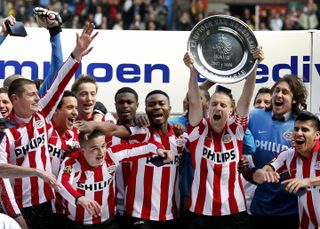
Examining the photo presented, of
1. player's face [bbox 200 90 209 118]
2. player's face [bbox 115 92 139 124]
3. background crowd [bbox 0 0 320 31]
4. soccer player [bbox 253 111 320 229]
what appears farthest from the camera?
background crowd [bbox 0 0 320 31]

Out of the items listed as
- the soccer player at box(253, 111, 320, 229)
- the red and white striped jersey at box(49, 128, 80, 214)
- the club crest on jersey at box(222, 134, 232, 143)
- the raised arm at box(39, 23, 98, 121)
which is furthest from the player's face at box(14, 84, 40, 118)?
the soccer player at box(253, 111, 320, 229)

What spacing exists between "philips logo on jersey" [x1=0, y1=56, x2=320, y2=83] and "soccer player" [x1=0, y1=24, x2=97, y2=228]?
1.52 m

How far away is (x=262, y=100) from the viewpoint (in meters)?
8.40

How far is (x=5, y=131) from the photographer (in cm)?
709

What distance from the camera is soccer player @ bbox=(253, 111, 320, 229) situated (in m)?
7.16

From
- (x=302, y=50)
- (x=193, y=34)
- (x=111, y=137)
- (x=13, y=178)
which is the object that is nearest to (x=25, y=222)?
(x=13, y=178)

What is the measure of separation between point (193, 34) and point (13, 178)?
71.0 inches

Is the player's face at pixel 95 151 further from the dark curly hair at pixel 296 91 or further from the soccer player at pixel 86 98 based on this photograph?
the dark curly hair at pixel 296 91

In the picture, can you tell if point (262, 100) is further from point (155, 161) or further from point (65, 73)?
point (65, 73)

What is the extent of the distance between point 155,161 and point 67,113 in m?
0.84

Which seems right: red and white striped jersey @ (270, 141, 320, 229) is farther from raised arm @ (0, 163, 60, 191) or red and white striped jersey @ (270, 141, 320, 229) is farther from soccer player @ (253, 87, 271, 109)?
raised arm @ (0, 163, 60, 191)

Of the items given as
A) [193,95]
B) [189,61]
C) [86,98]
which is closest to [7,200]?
[86,98]

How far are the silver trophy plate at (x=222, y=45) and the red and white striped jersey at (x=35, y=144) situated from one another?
38.8 inches

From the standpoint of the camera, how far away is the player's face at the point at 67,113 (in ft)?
24.8
